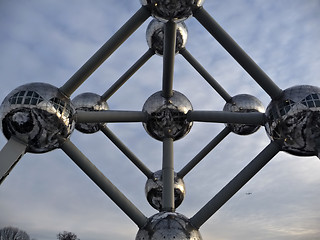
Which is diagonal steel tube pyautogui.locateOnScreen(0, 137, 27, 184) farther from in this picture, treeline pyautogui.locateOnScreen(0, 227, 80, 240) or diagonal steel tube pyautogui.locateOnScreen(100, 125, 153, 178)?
treeline pyautogui.locateOnScreen(0, 227, 80, 240)

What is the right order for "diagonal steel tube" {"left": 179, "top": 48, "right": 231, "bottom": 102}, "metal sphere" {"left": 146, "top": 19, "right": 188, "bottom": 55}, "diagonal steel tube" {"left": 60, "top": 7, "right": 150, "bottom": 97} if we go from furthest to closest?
"diagonal steel tube" {"left": 179, "top": 48, "right": 231, "bottom": 102}
"metal sphere" {"left": 146, "top": 19, "right": 188, "bottom": 55}
"diagonal steel tube" {"left": 60, "top": 7, "right": 150, "bottom": 97}

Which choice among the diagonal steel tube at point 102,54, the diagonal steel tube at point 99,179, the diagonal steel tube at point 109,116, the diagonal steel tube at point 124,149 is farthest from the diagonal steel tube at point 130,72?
the diagonal steel tube at point 99,179

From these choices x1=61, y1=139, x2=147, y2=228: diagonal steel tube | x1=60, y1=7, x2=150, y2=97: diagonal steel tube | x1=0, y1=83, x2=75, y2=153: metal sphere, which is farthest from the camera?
x1=61, y1=139, x2=147, y2=228: diagonal steel tube

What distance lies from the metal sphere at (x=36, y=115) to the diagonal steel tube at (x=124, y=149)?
161 inches

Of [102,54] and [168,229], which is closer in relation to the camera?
[168,229]

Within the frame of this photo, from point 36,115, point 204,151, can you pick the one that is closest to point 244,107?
point 204,151

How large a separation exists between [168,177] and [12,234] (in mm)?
45293

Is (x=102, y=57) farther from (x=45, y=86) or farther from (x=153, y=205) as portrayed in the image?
(x=153, y=205)

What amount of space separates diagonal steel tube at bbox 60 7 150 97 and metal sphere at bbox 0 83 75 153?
0.26 m

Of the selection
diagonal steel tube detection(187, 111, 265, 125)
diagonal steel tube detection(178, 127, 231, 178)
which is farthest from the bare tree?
diagonal steel tube detection(187, 111, 265, 125)

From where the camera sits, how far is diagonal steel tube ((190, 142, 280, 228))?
5.53m

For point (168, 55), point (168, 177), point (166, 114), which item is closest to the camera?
point (168, 55)

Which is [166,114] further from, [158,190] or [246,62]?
[158,190]

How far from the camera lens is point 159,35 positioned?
9320 mm
